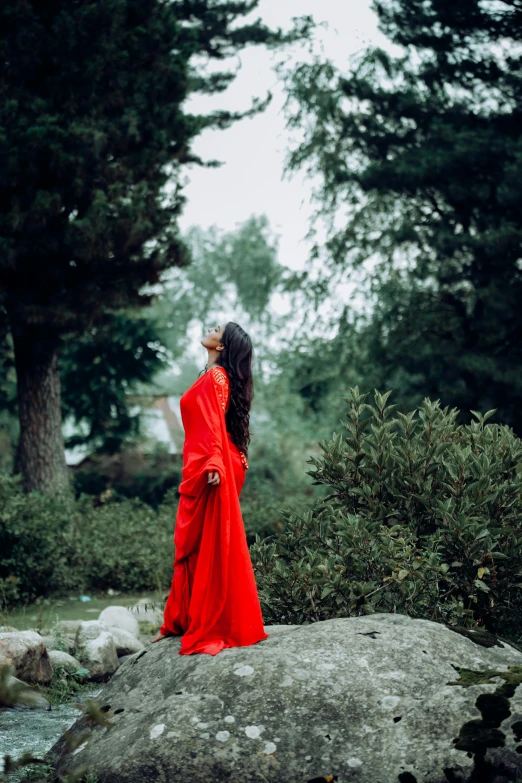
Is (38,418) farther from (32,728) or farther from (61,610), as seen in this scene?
(32,728)

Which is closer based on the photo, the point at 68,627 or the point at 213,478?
the point at 213,478

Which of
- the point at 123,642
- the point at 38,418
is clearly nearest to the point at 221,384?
the point at 123,642

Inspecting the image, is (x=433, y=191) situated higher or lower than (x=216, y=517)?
higher

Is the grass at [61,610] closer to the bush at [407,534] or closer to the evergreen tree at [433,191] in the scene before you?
the bush at [407,534]

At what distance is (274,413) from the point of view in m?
35.5

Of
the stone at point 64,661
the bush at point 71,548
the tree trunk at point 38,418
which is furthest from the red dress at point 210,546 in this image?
the tree trunk at point 38,418

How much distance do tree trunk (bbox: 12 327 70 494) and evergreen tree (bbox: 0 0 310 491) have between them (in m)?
0.02

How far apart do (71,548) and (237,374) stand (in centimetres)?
737

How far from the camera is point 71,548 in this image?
11914 millimetres

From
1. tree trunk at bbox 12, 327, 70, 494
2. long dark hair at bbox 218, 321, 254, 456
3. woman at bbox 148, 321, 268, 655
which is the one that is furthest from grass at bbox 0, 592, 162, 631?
long dark hair at bbox 218, 321, 254, 456

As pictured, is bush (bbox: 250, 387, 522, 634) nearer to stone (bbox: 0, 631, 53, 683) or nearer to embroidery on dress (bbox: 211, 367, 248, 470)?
embroidery on dress (bbox: 211, 367, 248, 470)

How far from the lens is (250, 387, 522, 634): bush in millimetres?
5375

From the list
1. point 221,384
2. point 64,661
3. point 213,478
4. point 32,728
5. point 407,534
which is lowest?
point 32,728

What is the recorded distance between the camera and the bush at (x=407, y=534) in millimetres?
5375
